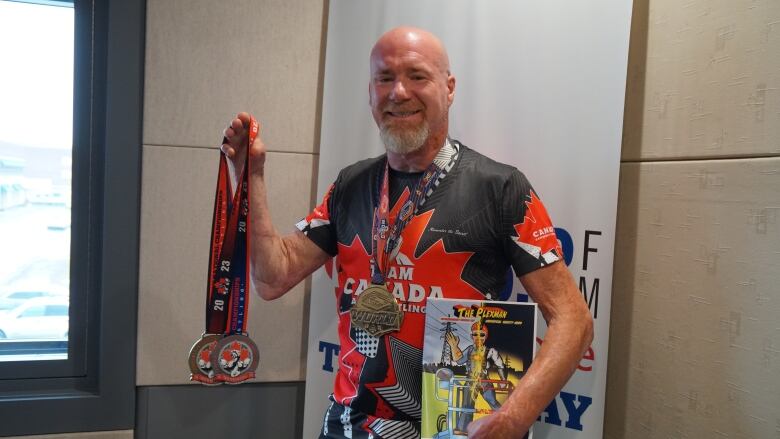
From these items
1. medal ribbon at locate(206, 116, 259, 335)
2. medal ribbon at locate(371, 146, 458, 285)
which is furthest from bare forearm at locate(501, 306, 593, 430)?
medal ribbon at locate(206, 116, 259, 335)

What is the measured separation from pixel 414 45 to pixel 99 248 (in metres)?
1.40

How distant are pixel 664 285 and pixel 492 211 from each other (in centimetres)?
53

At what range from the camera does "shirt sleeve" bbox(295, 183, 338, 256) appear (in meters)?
1.63

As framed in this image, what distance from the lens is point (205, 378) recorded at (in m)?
1.49

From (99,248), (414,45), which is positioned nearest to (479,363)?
(414,45)

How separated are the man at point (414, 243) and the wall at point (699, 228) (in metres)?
0.32

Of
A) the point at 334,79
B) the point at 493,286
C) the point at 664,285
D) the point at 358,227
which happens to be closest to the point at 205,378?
the point at 358,227

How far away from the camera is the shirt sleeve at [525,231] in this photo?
4.35 feet

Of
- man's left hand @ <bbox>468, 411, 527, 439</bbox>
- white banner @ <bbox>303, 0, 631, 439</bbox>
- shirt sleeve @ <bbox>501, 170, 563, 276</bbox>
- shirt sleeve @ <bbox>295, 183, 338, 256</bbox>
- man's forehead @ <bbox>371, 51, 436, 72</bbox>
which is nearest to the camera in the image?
man's left hand @ <bbox>468, 411, 527, 439</bbox>

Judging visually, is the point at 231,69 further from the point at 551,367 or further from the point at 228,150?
the point at 551,367

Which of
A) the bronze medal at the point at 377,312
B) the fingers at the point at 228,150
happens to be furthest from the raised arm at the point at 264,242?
the bronze medal at the point at 377,312

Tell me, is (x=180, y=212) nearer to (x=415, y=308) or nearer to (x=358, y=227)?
(x=358, y=227)

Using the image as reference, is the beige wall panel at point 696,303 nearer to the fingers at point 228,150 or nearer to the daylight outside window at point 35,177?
the fingers at point 228,150

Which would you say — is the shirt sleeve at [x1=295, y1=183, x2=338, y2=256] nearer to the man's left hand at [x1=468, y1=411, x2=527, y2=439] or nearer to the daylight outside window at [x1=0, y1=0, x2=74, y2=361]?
the man's left hand at [x1=468, y1=411, x2=527, y2=439]
